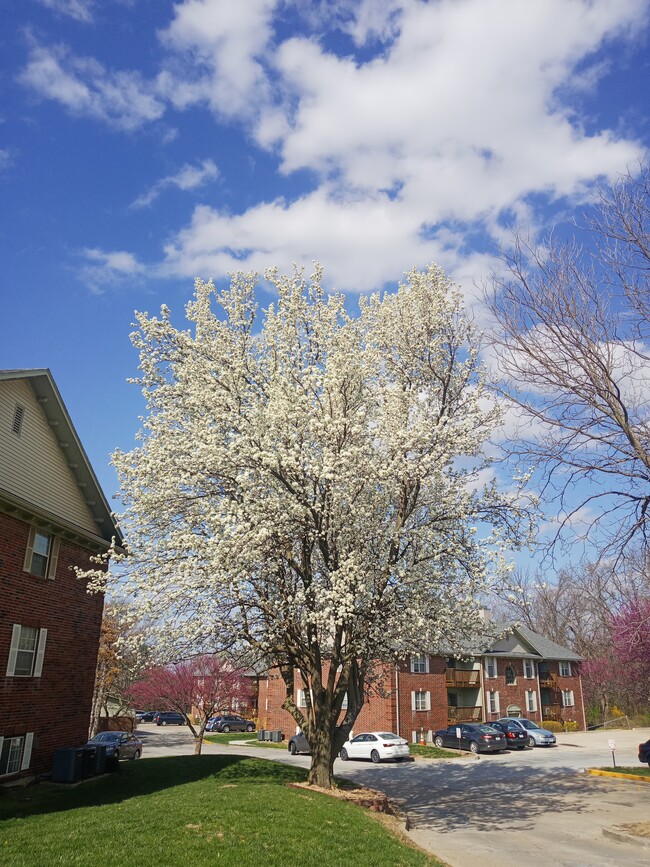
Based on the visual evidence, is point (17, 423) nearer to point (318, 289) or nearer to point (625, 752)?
point (318, 289)

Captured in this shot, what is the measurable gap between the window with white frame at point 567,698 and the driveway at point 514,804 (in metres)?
17.8

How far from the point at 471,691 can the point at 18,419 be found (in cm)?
3967

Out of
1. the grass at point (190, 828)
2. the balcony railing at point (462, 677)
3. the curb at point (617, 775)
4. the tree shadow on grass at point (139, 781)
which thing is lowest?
the curb at point (617, 775)

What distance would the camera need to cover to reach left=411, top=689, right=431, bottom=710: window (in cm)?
3966

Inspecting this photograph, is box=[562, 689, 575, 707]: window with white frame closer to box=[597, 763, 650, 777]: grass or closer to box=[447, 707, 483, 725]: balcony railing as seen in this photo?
box=[447, 707, 483, 725]: balcony railing

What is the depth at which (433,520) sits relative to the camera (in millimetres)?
16453

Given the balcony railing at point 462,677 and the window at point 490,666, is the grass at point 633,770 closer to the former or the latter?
the balcony railing at point 462,677

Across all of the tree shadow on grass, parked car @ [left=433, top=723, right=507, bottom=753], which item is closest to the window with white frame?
parked car @ [left=433, top=723, right=507, bottom=753]

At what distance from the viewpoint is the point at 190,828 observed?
1116 cm

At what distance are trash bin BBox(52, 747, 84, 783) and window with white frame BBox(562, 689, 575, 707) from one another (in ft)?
151

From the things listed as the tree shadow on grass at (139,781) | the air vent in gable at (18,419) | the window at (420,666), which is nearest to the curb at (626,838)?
the tree shadow on grass at (139,781)

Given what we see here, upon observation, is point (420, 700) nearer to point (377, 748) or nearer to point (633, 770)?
point (377, 748)

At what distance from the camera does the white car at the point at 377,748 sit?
31.6 m

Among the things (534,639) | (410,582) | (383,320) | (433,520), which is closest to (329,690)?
(410,582)
